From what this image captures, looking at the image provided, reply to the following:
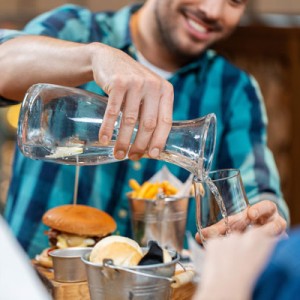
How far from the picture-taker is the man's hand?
1188 mm

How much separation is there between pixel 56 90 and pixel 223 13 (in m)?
1.04

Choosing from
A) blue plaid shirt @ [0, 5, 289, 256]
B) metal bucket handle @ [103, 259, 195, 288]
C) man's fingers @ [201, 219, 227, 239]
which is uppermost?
man's fingers @ [201, 219, 227, 239]

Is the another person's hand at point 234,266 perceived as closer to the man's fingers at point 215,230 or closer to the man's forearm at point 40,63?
the man's fingers at point 215,230

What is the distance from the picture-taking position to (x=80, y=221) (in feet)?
5.19

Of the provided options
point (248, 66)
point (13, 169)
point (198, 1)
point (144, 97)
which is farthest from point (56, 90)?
point (248, 66)

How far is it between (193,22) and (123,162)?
0.51 metres

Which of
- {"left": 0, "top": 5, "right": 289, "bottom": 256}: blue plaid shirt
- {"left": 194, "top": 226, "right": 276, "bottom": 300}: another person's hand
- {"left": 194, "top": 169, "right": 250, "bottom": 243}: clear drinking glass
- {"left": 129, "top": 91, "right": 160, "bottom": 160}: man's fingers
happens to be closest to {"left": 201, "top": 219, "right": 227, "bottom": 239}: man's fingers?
{"left": 194, "top": 169, "right": 250, "bottom": 243}: clear drinking glass

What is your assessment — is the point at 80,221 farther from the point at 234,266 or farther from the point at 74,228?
the point at 234,266

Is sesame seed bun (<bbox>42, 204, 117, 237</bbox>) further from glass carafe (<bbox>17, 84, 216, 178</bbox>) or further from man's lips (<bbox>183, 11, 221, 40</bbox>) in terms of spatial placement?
man's lips (<bbox>183, 11, 221, 40</bbox>)

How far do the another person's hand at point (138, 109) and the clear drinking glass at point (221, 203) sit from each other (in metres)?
0.12

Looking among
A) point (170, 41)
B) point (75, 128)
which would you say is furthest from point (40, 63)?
point (170, 41)

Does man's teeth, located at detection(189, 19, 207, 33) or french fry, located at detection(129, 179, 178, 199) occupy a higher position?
man's teeth, located at detection(189, 19, 207, 33)

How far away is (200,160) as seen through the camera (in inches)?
51.2

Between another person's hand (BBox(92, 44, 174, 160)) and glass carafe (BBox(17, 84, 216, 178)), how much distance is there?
0.10 feet
